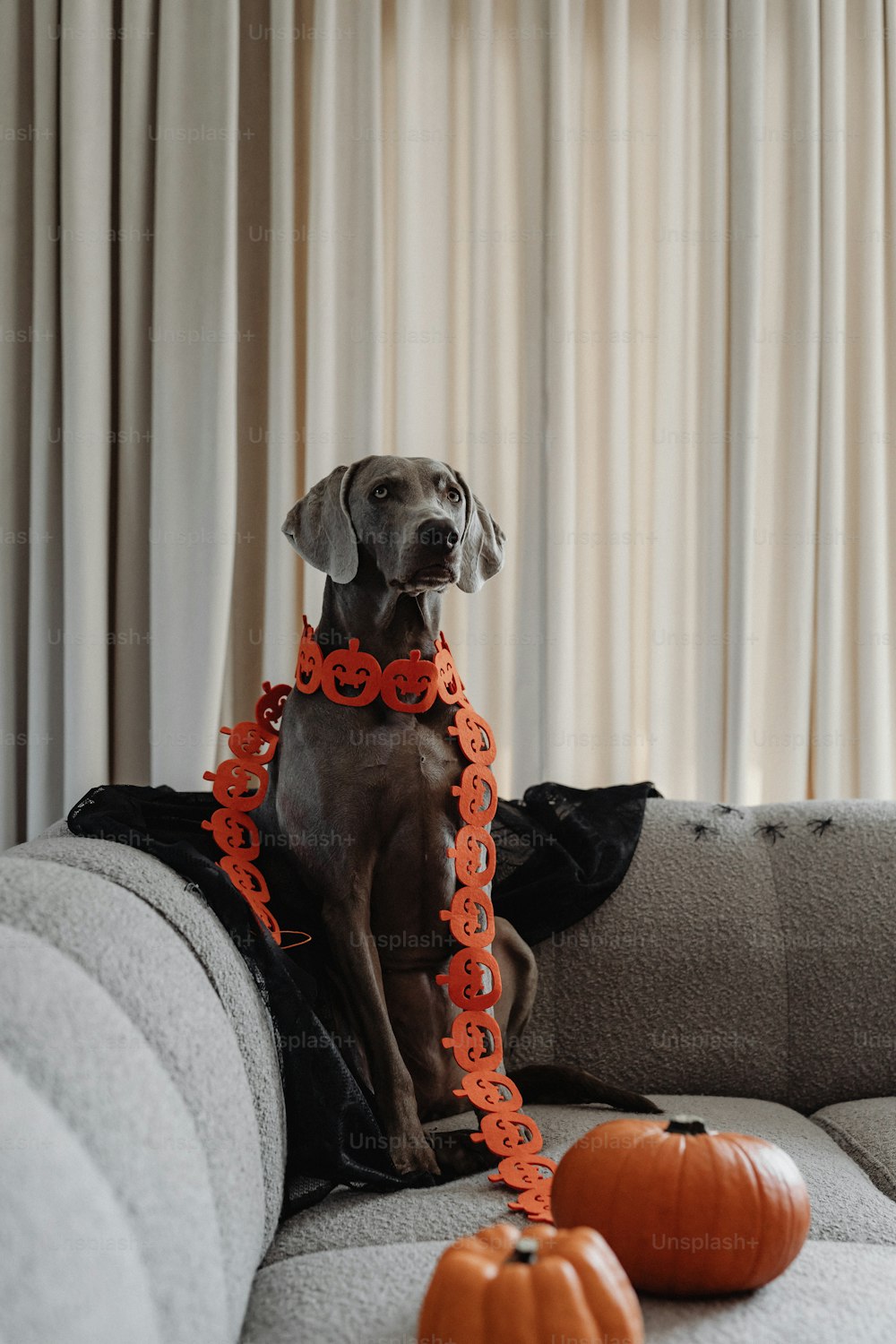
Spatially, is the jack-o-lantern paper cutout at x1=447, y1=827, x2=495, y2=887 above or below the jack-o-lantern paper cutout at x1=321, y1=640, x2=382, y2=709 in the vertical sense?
below

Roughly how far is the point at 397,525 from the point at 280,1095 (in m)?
0.78

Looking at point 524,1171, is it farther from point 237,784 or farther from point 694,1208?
point 237,784

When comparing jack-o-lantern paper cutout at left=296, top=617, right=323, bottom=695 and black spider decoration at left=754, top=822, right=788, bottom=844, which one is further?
black spider decoration at left=754, top=822, right=788, bottom=844

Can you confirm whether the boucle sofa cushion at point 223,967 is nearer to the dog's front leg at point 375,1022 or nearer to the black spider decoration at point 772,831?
the dog's front leg at point 375,1022

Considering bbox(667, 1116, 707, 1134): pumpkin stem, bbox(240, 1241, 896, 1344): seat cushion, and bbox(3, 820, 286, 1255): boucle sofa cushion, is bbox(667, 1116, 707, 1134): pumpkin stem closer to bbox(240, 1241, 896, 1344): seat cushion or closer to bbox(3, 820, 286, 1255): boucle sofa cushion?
bbox(240, 1241, 896, 1344): seat cushion

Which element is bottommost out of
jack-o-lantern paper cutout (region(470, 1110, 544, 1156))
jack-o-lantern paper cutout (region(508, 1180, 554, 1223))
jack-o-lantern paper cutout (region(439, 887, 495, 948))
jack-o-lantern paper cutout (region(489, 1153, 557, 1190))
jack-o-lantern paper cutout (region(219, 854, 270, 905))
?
jack-o-lantern paper cutout (region(508, 1180, 554, 1223))

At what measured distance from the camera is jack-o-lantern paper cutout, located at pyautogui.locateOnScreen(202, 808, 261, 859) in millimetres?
1670

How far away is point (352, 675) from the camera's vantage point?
1622 millimetres

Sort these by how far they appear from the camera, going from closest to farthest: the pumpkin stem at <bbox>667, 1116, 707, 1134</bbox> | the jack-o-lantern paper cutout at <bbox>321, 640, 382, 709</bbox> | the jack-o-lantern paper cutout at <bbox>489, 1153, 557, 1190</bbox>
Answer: the pumpkin stem at <bbox>667, 1116, 707, 1134</bbox>, the jack-o-lantern paper cutout at <bbox>489, 1153, 557, 1190</bbox>, the jack-o-lantern paper cutout at <bbox>321, 640, 382, 709</bbox>

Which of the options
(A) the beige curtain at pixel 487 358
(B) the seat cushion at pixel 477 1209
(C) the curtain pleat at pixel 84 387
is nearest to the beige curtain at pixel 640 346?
(A) the beige curtain at pixel 487 358

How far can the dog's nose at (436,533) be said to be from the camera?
155 centimetres

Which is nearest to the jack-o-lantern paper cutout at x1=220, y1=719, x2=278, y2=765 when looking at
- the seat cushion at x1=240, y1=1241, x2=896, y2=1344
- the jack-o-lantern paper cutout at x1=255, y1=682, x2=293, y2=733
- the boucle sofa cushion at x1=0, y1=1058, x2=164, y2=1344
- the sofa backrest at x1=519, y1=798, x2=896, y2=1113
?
the jack-o-lantern paper cutout at x1=255, y1=682, x2=293, y2=733

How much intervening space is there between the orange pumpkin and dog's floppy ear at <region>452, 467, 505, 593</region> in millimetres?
978

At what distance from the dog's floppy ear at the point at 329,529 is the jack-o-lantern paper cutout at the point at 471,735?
27 centimetres
